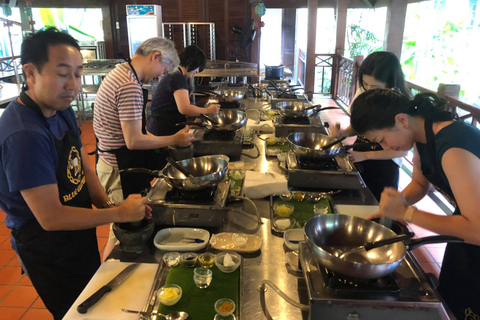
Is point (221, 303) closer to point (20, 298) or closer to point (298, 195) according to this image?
point (298, 195)

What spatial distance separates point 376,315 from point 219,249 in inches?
27.0

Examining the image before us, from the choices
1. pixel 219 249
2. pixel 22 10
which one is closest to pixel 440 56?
pixel 219 249

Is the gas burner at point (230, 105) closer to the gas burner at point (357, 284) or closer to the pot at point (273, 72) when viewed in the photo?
the pot at point (273, 72)

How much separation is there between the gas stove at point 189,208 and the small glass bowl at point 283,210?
0.97ft

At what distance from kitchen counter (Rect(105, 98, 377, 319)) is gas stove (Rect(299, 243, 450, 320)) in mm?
146

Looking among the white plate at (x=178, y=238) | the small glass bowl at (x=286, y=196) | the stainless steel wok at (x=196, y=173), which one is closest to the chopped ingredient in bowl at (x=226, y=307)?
the white plate at (x=178, y=238)

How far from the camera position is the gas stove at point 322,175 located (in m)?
2.02

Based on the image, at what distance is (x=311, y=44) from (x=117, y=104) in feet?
25.4

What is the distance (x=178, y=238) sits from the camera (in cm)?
162

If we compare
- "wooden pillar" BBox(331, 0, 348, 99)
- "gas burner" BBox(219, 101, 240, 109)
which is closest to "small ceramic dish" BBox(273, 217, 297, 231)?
"gas burner" BBox(219, 101, 240, 109)

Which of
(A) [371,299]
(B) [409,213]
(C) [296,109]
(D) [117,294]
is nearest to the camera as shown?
(A) [371,299]

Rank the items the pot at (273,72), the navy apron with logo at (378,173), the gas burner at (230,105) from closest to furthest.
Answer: the navy apron with logo at (378,173), the gas burner at (230,105), the pot at (273,72)

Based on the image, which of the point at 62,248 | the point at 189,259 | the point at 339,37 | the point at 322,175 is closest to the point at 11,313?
the point at 62,248

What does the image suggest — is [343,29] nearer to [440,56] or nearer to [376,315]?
[440,56]
